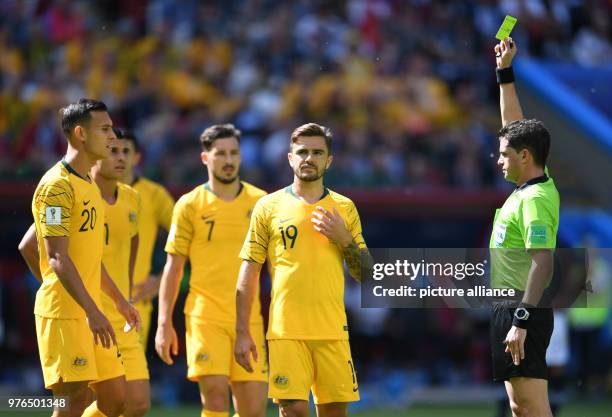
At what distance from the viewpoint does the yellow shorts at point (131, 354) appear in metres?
9.47

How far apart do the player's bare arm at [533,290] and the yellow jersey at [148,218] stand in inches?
153

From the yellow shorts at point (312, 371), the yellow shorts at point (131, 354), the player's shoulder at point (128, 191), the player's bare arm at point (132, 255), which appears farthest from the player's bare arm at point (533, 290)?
the player's shoulder at point (128, 191)

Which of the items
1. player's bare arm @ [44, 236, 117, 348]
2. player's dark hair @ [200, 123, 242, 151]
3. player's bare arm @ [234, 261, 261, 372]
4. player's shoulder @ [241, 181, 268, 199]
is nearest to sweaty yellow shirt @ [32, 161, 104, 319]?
player's bare arm @ [44, 236, 117, 348]

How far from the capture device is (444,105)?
1767 centimetres

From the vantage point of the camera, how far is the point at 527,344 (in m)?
7.86

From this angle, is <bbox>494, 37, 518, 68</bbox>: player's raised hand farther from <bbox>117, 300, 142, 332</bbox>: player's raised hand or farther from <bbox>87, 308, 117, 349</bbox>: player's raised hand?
<bbox>87, 308, 117, 349</bbox>: player's raised hand

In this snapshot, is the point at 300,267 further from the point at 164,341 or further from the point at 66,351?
the point at 164,341

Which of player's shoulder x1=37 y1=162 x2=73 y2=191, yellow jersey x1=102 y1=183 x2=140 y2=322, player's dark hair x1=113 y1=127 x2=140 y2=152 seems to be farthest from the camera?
player's dark hair x1=113 y1=127 x2=140 y2=152

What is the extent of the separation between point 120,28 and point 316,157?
11.0 meters

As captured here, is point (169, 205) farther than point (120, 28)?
No

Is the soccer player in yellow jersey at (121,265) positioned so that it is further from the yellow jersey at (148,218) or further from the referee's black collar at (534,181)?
the referee's black collar at (534,181)

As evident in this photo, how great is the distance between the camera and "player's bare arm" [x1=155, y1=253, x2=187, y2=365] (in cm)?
947

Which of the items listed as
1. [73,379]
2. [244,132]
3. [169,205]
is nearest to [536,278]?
[73,379]

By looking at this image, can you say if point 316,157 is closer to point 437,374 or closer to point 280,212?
point 280,212
